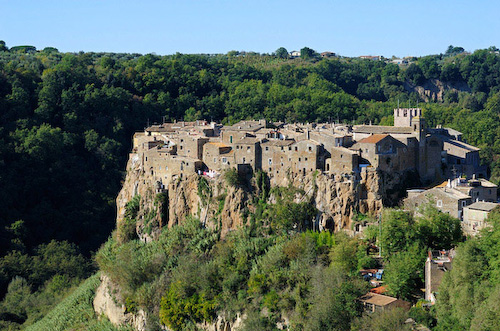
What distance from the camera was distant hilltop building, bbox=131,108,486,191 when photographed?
1706 inches

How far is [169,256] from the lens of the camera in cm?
4731

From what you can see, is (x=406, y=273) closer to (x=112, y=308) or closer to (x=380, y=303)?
(x=380, y=303)

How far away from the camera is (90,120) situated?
78.4 m

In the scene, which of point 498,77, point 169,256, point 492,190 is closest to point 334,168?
point 492,190

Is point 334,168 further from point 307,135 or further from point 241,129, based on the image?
point 241,129

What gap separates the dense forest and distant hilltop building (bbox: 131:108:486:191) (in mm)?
4925

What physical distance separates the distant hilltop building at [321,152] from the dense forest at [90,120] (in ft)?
16.2

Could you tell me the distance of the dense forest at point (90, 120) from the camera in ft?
204

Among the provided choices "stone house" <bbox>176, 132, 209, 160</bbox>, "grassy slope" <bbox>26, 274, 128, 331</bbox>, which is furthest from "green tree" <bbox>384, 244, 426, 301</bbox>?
"grassy slope" <bbox>26, 274, 128, 331</bbox>

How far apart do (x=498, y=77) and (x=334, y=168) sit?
68424mm

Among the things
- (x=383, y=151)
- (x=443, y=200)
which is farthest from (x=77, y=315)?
(x=443, y=200)

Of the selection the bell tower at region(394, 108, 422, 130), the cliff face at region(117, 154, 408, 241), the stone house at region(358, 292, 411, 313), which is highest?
the bell tower at region(394, 108, 422, 130)

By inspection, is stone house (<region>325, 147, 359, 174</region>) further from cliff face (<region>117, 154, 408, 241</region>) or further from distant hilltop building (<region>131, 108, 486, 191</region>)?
cliff face (<region>117, 154, 408, 241</region>)

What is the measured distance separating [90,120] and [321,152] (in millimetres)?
39482
